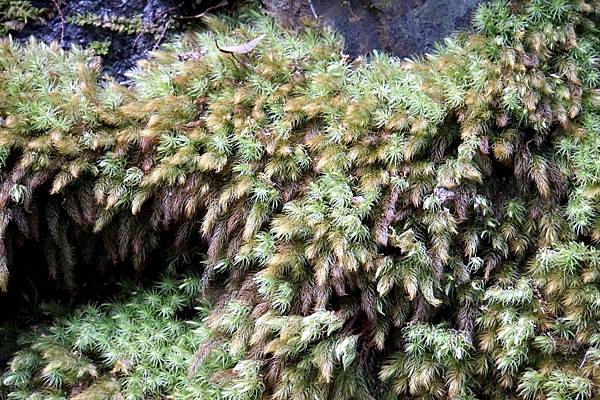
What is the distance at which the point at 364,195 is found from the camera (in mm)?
1486

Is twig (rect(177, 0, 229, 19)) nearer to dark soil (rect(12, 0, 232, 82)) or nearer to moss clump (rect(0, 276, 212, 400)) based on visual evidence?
dark soil (rect(12, 0, 232, 82))

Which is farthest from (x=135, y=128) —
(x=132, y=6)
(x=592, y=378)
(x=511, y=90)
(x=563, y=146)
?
(x=592, y=378)

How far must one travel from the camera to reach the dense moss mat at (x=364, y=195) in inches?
57.0

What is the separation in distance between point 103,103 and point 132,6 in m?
0.42

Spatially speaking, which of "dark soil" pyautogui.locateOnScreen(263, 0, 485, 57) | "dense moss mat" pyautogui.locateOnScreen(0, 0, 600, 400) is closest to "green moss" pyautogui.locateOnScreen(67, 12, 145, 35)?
"dense moss mat" pyautogui.locateOnScreen(0, 0, 600, 400)

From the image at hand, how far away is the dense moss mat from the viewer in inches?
57.0

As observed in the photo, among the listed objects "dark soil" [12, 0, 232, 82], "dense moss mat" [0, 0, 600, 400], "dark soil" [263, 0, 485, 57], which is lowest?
"dense moss mat" [0, 0, 600, 400]

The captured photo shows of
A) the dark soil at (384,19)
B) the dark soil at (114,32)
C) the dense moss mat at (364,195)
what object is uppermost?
the dark soil at (384,19)

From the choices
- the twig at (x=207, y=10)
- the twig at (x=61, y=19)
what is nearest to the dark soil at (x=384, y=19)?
the twig at (x=207, y=10)

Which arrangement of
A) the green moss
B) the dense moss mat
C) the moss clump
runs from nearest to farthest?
the dense moss mat → the moss clump → the green moss

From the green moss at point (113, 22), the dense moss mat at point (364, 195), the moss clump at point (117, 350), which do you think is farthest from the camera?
the green moss at point (113, 22)

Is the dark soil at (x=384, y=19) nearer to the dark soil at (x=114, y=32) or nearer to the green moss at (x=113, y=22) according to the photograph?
the dark soil at (x=114, y=32)

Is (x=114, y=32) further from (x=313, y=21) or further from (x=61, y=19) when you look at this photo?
(x=313, y=21)

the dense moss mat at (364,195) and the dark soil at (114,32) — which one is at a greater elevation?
the dark soil at (114,32)
